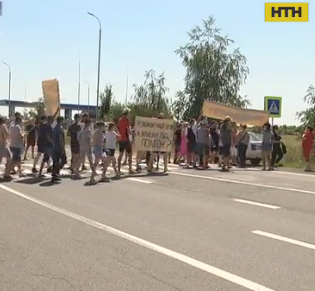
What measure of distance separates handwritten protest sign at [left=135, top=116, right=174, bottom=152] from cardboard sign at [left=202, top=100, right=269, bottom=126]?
5.47m

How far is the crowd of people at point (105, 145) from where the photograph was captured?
14.8 metres

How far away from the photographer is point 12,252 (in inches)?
270

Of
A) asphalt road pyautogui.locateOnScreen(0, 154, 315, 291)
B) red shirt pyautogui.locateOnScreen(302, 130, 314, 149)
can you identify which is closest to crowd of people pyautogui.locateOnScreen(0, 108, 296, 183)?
red shirt pyautogui.locateOnScreen(302, 130, 314, 149)

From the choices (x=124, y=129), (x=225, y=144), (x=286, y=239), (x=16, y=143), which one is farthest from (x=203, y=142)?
(x=286, y=239)

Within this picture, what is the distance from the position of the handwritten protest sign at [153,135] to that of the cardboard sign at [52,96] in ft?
12.3

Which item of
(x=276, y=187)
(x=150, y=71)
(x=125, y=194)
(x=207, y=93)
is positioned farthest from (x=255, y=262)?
(x=150, y=71)

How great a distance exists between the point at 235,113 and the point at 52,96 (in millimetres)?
7914

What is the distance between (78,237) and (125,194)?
4.31 meters

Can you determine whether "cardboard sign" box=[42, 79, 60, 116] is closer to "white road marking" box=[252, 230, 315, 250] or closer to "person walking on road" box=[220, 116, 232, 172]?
"person walking on road" box=[220, 116, 232, 172]

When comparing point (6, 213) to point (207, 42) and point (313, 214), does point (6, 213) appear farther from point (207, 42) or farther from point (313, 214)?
point (207, 42)

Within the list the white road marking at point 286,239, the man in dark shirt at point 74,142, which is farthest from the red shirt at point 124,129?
the white road marking at point 286,239

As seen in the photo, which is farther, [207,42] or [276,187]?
[207,42]

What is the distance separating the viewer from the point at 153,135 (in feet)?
57.4

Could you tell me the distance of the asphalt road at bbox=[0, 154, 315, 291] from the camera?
575 centimetres
